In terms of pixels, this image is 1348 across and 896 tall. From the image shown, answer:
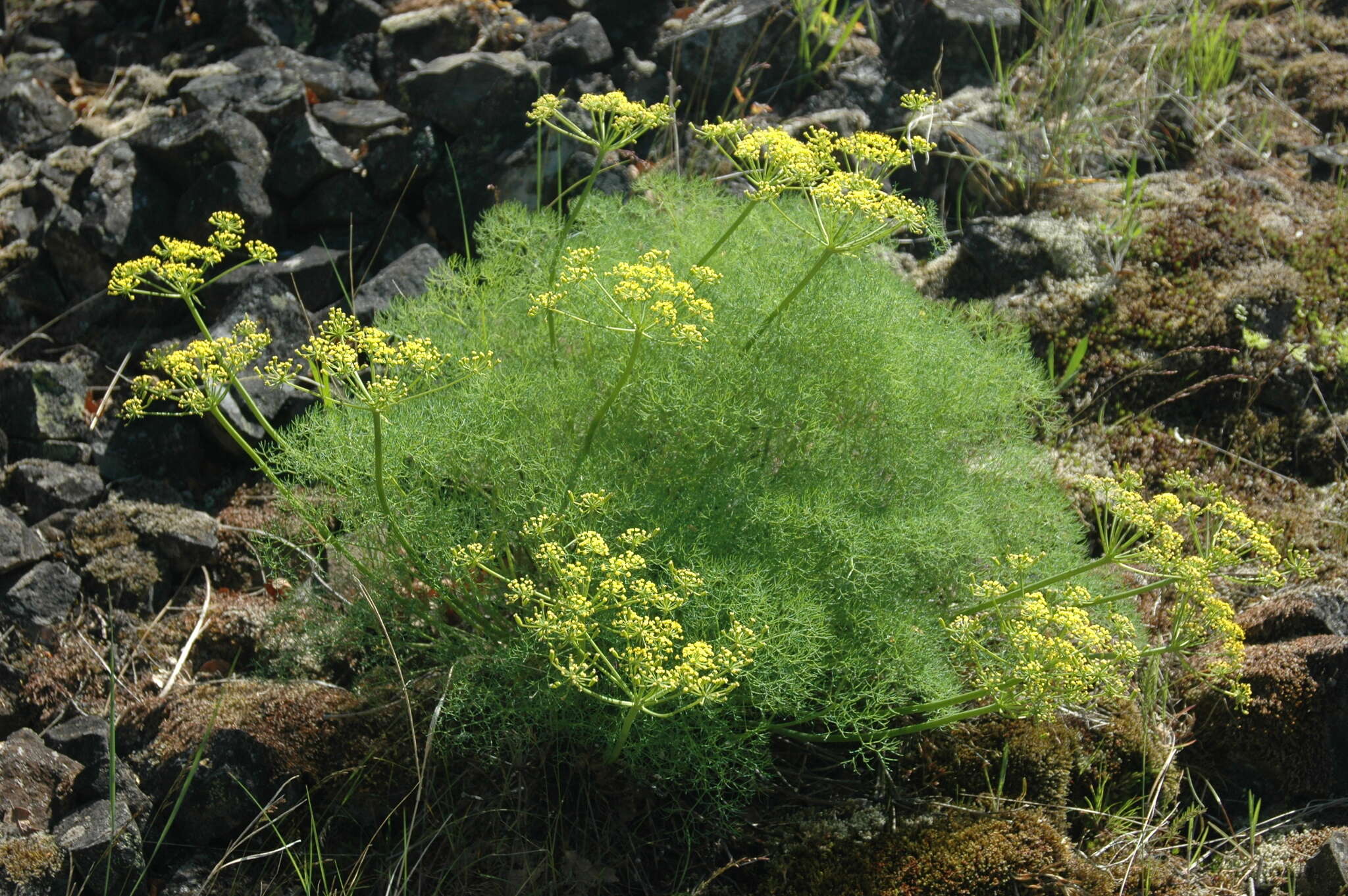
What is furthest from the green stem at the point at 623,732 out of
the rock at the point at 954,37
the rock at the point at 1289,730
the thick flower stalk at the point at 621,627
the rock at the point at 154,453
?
the rock at the point at 954,37

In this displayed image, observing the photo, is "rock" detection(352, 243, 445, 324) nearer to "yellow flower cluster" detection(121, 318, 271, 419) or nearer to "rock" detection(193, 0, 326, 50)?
"yellow flower cluster" detection(121, 318, 271, 419)

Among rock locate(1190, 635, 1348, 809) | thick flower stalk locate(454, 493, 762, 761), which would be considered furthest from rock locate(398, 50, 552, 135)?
rock locate(1190, 635, 1348, 809)

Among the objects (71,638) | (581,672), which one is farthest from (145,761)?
(581,672)

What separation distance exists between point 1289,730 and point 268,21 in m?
6.04

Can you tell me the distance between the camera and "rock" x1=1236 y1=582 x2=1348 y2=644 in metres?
3.76

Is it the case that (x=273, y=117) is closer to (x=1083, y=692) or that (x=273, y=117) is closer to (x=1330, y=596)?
(x=1083, y=692)

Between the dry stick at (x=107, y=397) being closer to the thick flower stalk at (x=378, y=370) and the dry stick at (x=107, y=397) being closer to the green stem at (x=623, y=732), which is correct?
the thick flower stalk at (x=378, y=370)

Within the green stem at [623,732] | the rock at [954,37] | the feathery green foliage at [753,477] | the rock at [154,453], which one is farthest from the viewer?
the rock at [954,37]

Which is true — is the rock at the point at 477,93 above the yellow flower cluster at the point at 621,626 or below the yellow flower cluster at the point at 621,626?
above

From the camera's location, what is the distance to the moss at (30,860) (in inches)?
119

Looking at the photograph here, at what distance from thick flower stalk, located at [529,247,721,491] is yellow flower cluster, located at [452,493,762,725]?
0.36m

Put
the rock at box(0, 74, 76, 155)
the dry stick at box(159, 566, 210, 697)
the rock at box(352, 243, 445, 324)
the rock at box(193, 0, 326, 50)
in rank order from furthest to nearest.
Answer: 1. the rock at box(193, 0, 326, 50)
2. the rock at box(0, 74, 76, 155)
3. the rock at box(352, 243, 445, 324)
4. the dry stick at box(159, 566, 210, 697)

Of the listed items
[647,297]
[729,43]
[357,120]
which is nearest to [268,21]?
[357,120]

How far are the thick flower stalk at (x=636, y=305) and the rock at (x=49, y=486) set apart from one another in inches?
86.3
